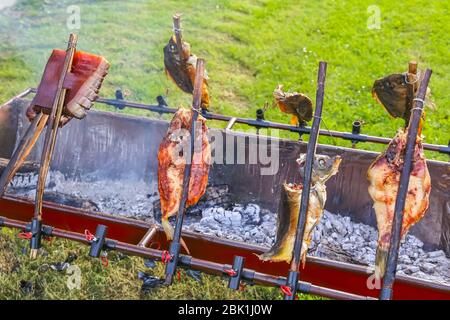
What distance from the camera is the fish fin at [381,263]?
3.02 meters

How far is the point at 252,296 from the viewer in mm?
4223

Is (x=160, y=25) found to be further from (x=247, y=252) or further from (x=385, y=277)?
(x=385, y=277)

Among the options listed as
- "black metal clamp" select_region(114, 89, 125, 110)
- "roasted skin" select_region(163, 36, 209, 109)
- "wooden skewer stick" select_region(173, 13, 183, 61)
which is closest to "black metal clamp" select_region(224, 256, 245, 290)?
"roasted skin" select_region(163, 36, 209, 109)

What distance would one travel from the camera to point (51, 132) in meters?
3.27

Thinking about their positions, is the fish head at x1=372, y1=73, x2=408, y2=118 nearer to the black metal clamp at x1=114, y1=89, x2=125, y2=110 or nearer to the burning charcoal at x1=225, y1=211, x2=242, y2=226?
the burning charcoal at x1=225, y1=211, x2=242, y2=226

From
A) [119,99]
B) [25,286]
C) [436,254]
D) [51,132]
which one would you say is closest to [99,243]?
[51,132]

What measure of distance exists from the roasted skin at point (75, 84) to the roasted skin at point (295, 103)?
138cm

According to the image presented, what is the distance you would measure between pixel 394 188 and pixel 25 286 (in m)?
2.95

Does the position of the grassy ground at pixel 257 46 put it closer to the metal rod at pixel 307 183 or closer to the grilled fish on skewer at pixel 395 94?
the grilled fish on skewer at pixel 395 94

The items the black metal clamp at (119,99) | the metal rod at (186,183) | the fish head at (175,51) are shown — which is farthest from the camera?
the black metal clamp at (119,99)

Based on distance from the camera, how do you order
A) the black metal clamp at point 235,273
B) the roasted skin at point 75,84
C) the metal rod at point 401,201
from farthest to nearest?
the roasted skin at point 75,84
the black metal clamp at point 235,273
the metal rod at point 401,201

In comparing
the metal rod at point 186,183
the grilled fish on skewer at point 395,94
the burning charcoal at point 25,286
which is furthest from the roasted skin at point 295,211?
the burning charcoal at point 25,286

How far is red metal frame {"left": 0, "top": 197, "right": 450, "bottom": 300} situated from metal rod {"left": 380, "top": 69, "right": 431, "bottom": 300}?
0.40 meters

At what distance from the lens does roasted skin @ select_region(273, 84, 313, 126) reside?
412 cm
